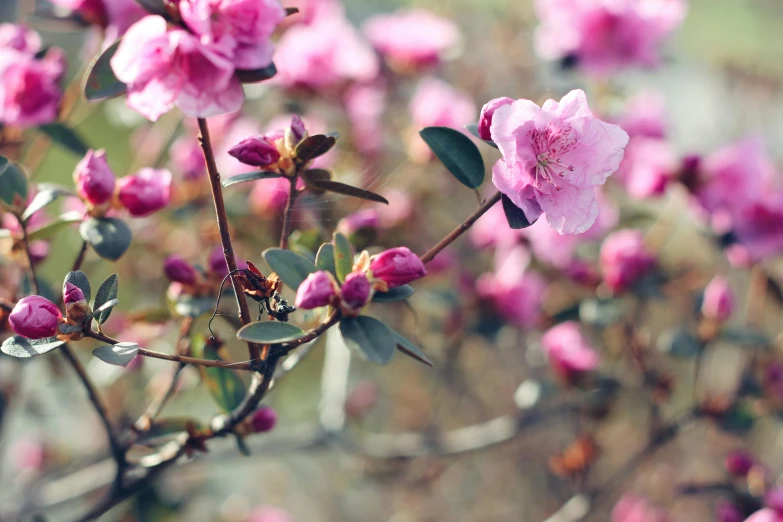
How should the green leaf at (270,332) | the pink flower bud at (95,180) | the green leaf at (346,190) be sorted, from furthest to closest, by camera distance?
1. the pink flower bud at (95,180)
2. the green leaf at (346,190)
3. the green leaf at (270,332)

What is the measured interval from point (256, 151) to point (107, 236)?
26 cm

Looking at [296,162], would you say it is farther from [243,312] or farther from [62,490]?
[62,490]

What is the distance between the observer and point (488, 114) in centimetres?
78

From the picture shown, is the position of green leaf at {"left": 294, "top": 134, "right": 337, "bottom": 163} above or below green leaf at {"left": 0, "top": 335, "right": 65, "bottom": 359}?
above

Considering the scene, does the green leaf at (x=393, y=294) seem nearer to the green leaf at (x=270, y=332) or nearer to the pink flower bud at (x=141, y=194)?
the green leaf at (x=270, y=332)

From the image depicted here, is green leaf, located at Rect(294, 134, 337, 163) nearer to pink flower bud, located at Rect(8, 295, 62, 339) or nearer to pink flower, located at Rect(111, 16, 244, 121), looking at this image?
pink flower, located at Rect(111, 16, 244, 121)

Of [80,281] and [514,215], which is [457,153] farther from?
[80,281]

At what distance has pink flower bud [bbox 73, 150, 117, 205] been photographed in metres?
0.91

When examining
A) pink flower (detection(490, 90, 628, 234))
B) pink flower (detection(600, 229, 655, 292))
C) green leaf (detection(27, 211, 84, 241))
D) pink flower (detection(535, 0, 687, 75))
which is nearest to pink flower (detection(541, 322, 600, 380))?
pink flower (detection(600, 229, 655, 292))

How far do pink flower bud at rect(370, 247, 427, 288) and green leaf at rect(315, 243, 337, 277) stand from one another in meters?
0.05

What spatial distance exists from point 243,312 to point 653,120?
1340mm

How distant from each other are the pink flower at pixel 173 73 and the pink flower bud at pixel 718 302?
104 centimetres

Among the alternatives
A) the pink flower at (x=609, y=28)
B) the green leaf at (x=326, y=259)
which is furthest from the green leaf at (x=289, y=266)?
the pink flower at (x=609, y=28)

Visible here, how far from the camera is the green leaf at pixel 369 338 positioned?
0.71m
